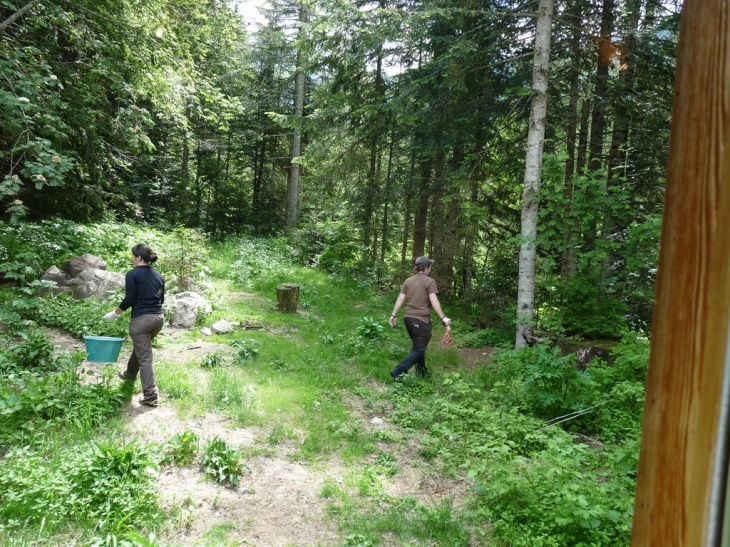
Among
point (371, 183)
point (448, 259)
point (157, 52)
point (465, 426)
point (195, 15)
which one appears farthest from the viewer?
point (371, 183)

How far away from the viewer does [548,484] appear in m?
3.80

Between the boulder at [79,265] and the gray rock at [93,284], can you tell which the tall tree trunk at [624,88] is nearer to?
the gray rock at [93,284]

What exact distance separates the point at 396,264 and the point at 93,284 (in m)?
10.9

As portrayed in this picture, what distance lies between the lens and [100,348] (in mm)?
5539

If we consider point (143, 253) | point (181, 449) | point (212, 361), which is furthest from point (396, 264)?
point (181, 449)

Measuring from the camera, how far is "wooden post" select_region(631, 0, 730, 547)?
903 millimetres

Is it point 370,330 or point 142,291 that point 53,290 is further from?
point 370,330

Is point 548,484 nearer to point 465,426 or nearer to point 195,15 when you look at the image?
point 465,426

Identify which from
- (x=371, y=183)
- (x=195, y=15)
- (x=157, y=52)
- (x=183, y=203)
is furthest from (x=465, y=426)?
(x=183, y=203)

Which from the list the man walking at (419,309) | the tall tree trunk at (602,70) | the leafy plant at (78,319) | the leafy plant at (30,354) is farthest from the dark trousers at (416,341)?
the tall tree trunk at (602,70)

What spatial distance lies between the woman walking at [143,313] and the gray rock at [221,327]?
3.12m

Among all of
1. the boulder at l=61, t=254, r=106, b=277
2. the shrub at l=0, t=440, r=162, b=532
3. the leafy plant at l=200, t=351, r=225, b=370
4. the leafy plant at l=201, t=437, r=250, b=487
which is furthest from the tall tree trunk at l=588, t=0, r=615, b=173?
the boulder at l=61, t=254, r=106, b=277

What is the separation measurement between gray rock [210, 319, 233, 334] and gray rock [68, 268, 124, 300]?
6.67 feet

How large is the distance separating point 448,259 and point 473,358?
4980 millimetres
